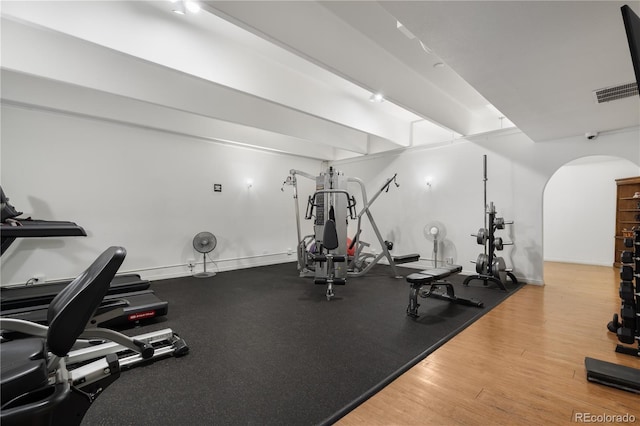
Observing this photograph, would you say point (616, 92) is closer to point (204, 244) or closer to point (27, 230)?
point (27, 230)

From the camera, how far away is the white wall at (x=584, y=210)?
252 inches

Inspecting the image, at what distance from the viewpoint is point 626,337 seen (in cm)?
260

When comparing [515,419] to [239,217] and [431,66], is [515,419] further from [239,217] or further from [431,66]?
[239,217]

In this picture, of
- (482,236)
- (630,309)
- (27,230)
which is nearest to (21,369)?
(27,230)

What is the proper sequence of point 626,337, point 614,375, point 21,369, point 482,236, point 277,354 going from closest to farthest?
point 21,369 < point 614,375 < point 277,354 < point 626,337 < point 482,236

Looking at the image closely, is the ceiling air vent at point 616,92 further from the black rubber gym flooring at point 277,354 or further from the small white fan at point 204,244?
the small white fan at point 204,244

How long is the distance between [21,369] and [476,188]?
6.13m

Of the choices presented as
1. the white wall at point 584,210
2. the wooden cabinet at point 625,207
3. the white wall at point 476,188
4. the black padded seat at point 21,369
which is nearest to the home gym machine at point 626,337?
the white wall at point 476,188

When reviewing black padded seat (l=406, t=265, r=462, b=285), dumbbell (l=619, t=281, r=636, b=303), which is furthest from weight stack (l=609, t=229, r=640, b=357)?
black padded seat (l=406, t=265, r=462, b=285)

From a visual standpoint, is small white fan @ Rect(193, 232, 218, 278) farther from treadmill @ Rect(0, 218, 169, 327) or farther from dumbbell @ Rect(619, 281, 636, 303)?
dumbbell @ Rect(619, 281, 636, 303)

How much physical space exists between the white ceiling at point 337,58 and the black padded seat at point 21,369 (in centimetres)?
249

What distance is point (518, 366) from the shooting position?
222 cm

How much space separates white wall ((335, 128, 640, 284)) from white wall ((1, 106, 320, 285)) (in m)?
3.02

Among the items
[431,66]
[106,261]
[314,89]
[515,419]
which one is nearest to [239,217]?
[314,89]
